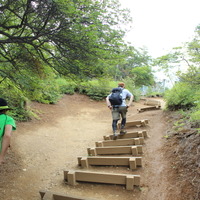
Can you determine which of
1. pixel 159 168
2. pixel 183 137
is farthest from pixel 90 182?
pixel 183 137

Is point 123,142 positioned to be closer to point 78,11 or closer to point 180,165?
point 180,165

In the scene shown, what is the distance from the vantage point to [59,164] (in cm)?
525

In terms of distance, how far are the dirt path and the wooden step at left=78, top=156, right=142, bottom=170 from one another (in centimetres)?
11

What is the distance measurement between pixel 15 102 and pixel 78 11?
7.53 m

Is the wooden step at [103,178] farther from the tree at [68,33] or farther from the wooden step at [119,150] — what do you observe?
the tree at [68,33]

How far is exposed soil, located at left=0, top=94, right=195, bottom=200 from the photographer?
3.08m

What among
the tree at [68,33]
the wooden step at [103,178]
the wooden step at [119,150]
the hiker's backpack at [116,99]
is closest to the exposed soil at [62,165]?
the wooden step at [103,178]

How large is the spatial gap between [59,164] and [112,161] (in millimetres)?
2125

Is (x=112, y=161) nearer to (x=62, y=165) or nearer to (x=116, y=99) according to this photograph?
(x=62, y=165)

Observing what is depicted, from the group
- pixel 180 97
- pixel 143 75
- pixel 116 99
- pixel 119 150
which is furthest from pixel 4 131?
pixel 143 75

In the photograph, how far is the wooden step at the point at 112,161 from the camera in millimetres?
3662

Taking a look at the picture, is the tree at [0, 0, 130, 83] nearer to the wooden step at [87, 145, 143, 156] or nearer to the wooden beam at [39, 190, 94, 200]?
the wooden step at [87, 145, 143, 156]

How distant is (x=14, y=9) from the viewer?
12.9 ft

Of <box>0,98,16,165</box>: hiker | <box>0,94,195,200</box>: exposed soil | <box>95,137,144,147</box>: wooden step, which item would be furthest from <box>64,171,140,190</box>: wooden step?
<box>95,137,144,147</box>: wooden step
